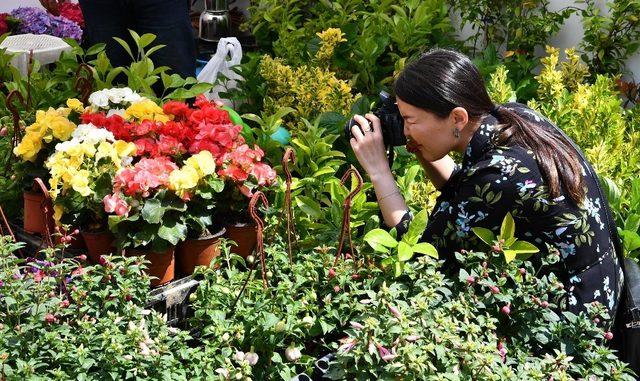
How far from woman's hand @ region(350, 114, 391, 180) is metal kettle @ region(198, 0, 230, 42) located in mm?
3465

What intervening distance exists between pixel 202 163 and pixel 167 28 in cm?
150

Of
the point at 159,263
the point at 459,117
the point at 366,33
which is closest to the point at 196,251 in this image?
the point at 159,263

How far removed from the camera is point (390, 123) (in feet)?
8.26

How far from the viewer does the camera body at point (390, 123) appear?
2508 mm

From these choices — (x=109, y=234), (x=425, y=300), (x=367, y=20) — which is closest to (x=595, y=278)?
(x=425, y=300)

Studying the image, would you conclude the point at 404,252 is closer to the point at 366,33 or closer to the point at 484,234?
the point at 484,234

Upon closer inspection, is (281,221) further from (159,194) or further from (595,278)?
(595,278)

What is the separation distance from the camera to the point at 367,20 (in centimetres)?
422

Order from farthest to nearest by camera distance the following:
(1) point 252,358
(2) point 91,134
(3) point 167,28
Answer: (3) point 167,28 < (2) point 91,134 < (1) point 252,358

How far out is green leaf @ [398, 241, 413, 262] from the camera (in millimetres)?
2010

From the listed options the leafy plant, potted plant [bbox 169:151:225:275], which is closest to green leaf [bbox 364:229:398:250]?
the leafy plant

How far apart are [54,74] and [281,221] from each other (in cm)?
159

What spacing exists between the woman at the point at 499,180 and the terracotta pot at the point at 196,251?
549mm

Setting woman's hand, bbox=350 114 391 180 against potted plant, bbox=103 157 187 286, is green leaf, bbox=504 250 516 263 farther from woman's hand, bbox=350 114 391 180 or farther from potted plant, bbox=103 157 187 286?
potted plant, bbox=103 157 187 286
